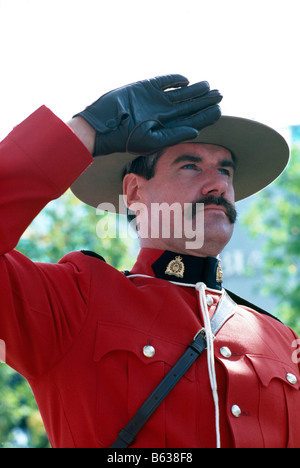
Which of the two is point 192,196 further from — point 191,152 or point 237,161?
point 237,161

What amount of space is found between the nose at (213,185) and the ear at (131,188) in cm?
41

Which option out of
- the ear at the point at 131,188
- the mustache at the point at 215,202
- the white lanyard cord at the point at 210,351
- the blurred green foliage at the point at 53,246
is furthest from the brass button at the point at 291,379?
the blurred green foliage at the point at 53,246

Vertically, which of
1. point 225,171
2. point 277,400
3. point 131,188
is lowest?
point 277,400

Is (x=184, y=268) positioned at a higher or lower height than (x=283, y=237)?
higher

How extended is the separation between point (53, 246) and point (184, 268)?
355 inches

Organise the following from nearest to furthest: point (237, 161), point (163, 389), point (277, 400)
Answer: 1. point (163, 389)
2. point (277, 400)
3. point (237, 161)

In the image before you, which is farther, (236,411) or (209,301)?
(209,301)

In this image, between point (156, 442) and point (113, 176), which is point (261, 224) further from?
point (156, 442)

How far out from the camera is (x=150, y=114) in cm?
251

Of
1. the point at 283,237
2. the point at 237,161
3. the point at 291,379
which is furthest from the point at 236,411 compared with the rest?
the point at 283,237

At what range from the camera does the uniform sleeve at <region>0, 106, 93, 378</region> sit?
2250mm

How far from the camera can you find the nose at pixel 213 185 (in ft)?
9.93

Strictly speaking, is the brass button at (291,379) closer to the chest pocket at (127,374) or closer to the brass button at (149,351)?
the chest pocket at (127,374)

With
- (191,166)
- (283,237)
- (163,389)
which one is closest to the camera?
(163,389)
